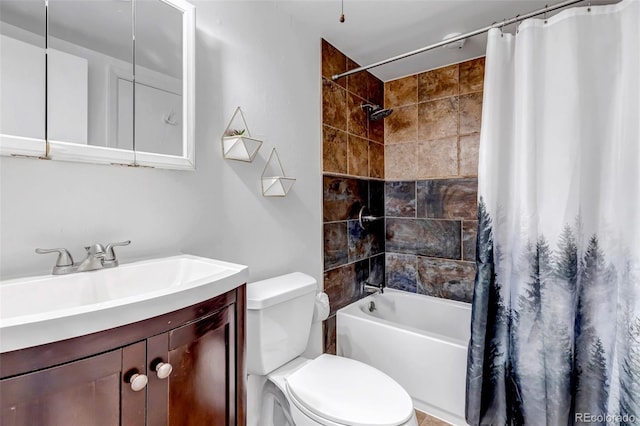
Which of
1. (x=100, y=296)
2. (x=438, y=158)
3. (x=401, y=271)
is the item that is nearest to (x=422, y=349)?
(x=401, y=271)

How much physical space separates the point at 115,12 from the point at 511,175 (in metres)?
1.85

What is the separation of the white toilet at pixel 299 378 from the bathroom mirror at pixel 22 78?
886 mm

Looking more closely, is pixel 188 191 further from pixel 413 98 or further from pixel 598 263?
pixel 413 98

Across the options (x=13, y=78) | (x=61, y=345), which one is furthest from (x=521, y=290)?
(x=13, y=78)

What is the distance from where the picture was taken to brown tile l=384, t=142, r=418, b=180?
258 cm

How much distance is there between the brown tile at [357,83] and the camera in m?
2.26

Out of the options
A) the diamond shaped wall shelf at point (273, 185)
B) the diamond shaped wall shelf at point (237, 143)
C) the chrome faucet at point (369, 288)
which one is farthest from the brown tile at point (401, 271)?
the diamond shaped wall shelf at point (237, 143)

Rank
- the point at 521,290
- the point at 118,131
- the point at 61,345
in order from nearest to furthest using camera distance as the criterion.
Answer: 1. the point at 61,345
2. the point at 118,131
3. the point at 521,290

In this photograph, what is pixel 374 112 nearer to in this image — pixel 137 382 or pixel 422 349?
pixel 422 349

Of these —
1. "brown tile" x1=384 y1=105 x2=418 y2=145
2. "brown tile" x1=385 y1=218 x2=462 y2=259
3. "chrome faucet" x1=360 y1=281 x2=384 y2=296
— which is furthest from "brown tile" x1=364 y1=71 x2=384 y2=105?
"chrome faucet" x1=360 y1=281 x2=384 y2=296

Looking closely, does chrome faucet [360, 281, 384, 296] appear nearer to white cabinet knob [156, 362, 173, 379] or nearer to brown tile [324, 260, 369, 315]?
Answer: brown tile [324, 260, 369, 315]

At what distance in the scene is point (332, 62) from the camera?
208cm

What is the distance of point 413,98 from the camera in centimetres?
257

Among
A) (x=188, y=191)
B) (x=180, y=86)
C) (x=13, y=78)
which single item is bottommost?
(x=188, y=191)
